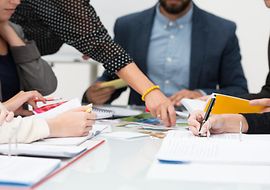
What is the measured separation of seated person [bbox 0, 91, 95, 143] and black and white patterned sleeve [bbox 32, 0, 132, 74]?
43cm

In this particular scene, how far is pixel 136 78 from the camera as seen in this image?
155 cm

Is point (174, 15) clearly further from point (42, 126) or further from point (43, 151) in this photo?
point (43, 151)

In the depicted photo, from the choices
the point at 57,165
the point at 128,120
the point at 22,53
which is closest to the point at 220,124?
the point at 128,120

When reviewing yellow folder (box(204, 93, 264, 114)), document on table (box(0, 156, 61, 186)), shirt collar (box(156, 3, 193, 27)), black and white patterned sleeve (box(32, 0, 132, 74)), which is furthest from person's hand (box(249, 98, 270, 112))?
shirt collar (box(156, 3, 193, 27))

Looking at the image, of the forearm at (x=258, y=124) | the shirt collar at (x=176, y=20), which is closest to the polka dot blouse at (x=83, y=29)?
the forearm at (x=258, y=124)

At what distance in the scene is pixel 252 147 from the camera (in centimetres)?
99

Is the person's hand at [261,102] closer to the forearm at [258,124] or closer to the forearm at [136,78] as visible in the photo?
the forearm at [258,124]

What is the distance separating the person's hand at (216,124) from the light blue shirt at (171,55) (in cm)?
107

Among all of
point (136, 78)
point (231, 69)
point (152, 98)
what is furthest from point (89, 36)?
point (231, 69)

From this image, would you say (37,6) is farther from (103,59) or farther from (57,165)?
(57,165)

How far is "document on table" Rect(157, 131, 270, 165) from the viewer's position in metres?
0.88

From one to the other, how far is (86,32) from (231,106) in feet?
1.99

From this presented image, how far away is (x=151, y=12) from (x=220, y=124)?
1.30 metres

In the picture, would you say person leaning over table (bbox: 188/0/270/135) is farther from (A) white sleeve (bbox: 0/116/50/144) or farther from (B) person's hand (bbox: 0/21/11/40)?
(B) person's hand (bbox: 0/21/11/40)
